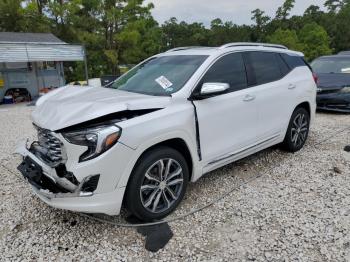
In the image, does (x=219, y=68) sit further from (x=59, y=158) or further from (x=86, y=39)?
(x=86, y=39)

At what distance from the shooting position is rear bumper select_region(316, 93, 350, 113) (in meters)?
7.85

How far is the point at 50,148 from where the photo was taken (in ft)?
9.39

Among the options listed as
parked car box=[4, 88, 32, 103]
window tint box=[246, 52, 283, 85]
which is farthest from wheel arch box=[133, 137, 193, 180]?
parked car box=[4, 88, 32, 103]

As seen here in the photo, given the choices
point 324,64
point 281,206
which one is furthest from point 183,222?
point 324,64

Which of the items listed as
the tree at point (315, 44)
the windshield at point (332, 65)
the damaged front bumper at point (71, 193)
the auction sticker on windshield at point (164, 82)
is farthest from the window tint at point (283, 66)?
the tree at point (315, 44)

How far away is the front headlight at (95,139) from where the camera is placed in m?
2.62

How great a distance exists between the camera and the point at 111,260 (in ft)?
8.73

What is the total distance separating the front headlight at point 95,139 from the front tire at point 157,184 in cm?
40

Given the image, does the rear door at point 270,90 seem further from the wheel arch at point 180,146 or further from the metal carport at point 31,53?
the metal carport at point 31,53

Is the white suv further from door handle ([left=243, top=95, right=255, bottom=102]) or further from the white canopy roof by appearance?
the white canopy roof

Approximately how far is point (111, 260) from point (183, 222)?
2.76ft

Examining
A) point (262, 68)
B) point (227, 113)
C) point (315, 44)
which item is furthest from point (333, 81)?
point (315, 44)

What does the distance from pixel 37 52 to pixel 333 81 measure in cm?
1303

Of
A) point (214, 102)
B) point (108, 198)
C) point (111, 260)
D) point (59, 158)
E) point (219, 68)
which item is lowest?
point (111, 260)
